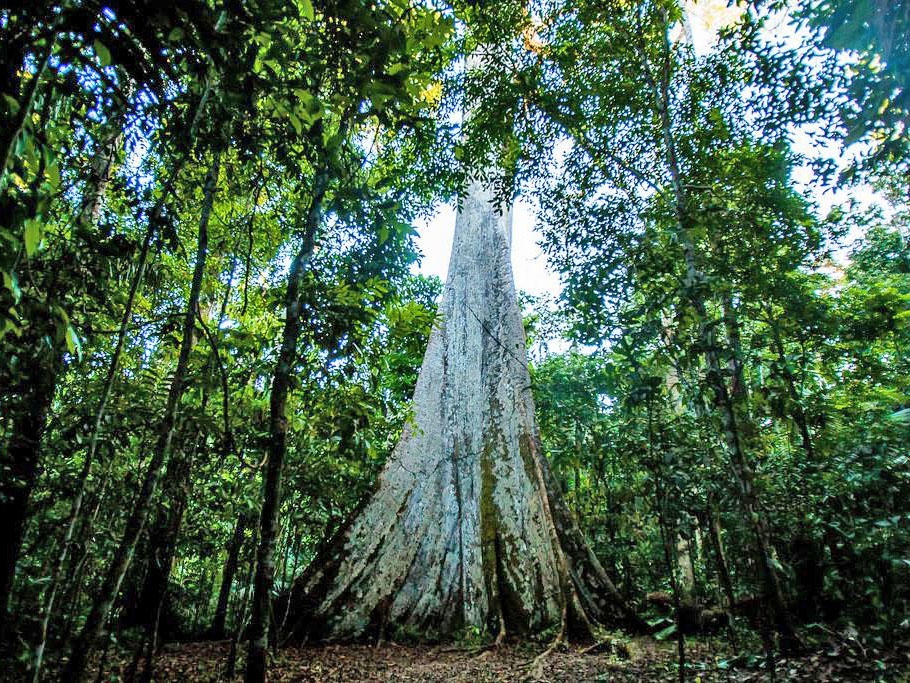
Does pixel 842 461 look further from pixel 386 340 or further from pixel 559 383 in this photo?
pixel 559 383

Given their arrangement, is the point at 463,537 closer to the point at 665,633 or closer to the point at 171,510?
the point at 665,633

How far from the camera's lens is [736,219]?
152 inches

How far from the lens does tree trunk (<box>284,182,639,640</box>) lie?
4215 mm

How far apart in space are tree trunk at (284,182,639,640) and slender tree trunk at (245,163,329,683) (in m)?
2.16

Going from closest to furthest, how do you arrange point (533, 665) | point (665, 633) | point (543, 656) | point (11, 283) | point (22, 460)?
1. point (11, 283)
2. point (22, 460)
3. point (533, 665)
4. point (543, 656)
5. point (665, 633)

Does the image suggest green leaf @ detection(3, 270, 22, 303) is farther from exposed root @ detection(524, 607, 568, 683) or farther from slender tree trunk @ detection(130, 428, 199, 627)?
exposed root @ detection(524, 607, 568, 683)

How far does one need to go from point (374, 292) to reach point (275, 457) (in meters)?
1.09

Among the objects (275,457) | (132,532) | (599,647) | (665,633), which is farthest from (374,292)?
(665,633)

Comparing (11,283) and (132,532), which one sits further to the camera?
(132,532)

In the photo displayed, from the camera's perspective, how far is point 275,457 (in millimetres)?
2309

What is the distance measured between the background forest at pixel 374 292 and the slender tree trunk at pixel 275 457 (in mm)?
16

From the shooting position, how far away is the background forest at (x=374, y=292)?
5.63ft

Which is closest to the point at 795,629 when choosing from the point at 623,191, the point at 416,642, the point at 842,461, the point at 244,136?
the point at 842,461

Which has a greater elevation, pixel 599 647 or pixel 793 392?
pixel 793 392
